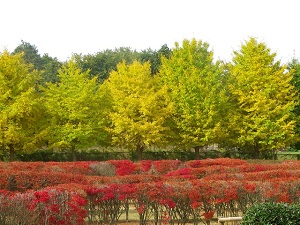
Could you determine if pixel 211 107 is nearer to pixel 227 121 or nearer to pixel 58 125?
pixel 227 121

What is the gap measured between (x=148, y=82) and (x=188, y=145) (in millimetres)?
5534

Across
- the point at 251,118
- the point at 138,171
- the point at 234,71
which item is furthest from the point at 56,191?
the point at 234,71

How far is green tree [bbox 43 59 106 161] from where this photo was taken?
112 feet

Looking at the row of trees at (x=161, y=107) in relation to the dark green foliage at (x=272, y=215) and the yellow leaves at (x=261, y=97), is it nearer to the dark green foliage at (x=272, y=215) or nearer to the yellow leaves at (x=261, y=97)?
the yellow leaves at (x=261, y=97)

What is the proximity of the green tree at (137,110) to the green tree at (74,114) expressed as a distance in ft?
3.98

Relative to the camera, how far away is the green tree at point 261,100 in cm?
3516

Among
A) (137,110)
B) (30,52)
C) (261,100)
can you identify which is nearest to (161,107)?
(137,110)

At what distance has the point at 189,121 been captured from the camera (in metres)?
35.1

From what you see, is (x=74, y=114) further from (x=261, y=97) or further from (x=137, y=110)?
(x=261, y=97)

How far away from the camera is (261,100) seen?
3544 cm

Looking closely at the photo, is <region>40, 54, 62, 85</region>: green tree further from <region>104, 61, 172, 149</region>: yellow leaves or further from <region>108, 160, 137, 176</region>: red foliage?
<region>108, 160, 137, 176</region>: red foliage

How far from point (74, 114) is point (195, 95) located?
873 cm

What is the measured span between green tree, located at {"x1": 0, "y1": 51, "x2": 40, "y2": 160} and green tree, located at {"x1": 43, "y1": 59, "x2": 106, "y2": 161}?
1273mm

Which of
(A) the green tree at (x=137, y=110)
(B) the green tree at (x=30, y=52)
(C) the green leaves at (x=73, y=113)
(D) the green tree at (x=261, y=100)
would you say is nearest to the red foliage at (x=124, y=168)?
(A) the green tree at (x=137, y=110)
